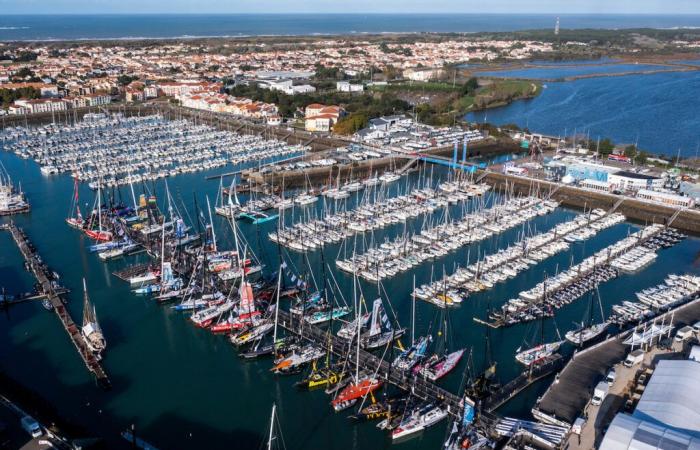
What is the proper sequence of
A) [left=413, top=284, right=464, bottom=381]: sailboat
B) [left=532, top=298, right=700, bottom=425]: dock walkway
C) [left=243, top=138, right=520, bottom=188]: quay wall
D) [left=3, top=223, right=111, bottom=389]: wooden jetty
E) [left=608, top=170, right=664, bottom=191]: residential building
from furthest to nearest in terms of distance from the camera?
[left=243, top=138, right=520, bottom=188]: quay wall, [left=608, top=170, right=664, bottom=191]: residential building, [left=3, top=223, right=111, bottom=389]: wooden jetty, [left=413, top=284, right=464, bottom=381]: sailboat, [left=532, top=298, right=700, bottom=425]: dock walkway

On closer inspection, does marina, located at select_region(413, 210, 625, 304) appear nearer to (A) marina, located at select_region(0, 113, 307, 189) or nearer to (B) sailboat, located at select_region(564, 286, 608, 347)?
(B) sailboat, located at select_region(564, 286, 608, 347)

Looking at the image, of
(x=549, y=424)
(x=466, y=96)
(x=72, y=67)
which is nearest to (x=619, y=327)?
(x=549, y=424)

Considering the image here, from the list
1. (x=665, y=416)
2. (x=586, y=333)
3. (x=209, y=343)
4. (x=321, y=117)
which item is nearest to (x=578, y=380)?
(x=665, y=416)

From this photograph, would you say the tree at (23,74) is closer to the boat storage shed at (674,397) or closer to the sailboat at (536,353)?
the sailboat at (536,353)

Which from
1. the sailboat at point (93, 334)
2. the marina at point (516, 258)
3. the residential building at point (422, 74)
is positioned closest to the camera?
the sailboat at point (93, 334)

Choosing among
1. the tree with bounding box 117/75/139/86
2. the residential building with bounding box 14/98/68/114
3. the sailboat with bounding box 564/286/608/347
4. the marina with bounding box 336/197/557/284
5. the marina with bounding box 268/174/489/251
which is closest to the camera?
the sailboat with bounding box 564/286/608/347

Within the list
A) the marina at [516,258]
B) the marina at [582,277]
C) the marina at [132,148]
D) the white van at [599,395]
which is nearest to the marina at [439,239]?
the marina at [516,258]

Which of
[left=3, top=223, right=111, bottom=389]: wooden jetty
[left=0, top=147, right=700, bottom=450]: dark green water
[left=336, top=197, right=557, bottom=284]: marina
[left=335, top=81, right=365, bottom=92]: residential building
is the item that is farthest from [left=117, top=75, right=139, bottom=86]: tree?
[left=336, top=197, right=557, bottom=284]: marina
